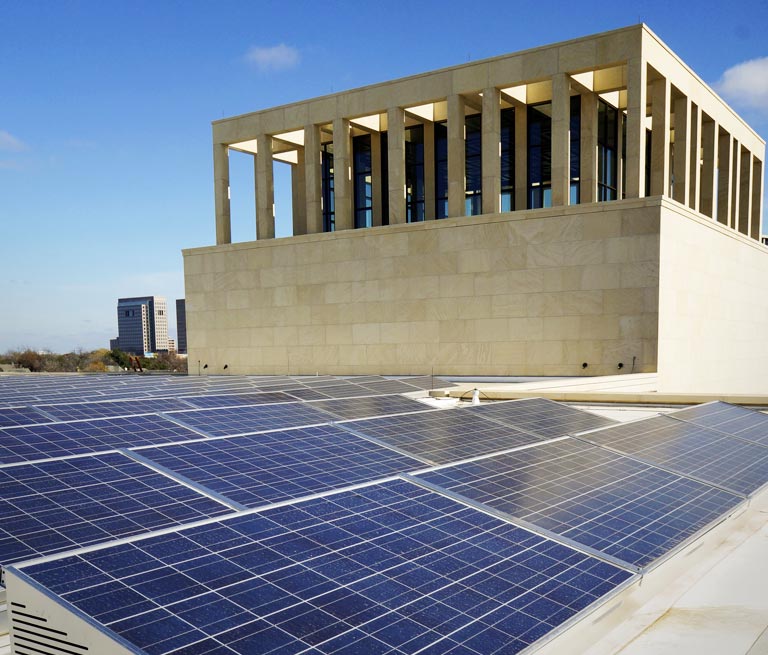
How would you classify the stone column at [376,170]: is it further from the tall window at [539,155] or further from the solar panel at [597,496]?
the solar panel at [597,496]

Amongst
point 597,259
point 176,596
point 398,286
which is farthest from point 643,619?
point 398,286

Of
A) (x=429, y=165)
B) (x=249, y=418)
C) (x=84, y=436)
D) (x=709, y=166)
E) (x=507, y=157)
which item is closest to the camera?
(x=84, y=436)

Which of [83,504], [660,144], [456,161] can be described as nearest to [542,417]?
[83,504]

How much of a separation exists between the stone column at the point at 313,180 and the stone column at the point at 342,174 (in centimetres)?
141

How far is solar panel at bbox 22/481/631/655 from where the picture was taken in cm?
464

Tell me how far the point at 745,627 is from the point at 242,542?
487 centimetres

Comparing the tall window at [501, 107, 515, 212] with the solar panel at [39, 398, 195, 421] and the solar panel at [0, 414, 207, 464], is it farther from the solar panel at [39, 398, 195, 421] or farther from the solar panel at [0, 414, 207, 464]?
the solar panel at [0, 414, 207, 464]

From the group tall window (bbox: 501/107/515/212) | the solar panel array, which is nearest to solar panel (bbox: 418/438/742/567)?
the solar panel array

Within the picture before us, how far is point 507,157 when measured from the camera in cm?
4334

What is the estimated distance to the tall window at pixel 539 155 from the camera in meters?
41.8

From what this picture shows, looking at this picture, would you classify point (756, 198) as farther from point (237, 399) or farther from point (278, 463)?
point (278, 463)

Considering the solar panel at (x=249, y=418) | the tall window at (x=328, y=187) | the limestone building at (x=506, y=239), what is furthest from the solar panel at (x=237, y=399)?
the tall window at (x=328, y=187)

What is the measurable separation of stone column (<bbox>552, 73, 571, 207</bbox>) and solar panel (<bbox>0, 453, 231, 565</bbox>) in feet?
98.6

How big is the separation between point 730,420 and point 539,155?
28253mm
